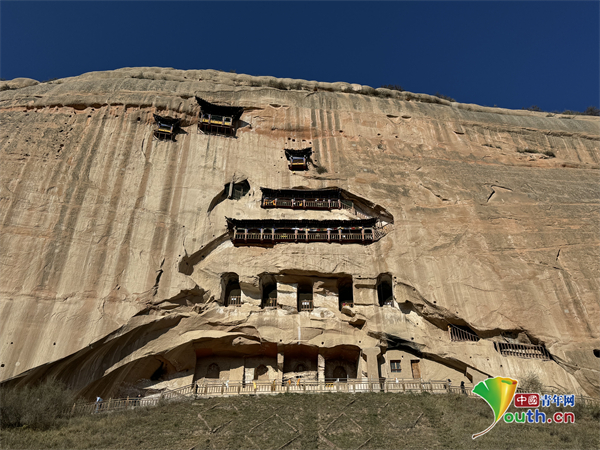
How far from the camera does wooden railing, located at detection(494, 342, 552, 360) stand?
19125 mm

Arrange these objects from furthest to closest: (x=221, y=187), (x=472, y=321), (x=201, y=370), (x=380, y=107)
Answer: (x=380, y=107) → (x=221, y=187) → (x=201, y=370) → (x=472, y=321)

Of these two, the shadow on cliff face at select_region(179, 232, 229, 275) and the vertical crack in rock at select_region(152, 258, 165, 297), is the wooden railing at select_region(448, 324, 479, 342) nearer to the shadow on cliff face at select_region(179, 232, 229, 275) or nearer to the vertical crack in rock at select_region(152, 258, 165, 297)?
the shadow on cliff face at select_region(179, 232, 229, 275)

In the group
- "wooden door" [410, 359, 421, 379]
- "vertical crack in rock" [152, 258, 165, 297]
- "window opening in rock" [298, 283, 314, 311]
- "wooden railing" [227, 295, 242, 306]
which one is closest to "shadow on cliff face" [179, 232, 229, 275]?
"vertical crack in rock" [152, 258, 165, 297]

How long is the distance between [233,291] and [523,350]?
15160mm

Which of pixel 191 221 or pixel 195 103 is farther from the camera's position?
pixel 195 103

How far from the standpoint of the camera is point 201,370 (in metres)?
21.5

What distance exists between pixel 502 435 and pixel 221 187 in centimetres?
1895

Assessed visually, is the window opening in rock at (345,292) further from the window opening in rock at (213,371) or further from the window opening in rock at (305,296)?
the window opening in rock at (213,371)

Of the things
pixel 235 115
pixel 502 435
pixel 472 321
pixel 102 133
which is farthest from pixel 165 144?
pixel 502 435

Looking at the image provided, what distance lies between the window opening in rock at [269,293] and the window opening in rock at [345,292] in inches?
149

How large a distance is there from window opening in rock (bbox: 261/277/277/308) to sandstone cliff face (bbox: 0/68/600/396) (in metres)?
0.60

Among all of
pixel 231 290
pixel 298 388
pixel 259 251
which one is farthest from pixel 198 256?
pixel 298 388

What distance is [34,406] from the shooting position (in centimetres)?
1430

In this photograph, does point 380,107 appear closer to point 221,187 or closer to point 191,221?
point 221,187
